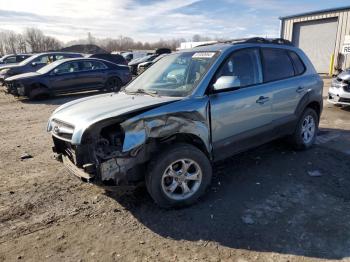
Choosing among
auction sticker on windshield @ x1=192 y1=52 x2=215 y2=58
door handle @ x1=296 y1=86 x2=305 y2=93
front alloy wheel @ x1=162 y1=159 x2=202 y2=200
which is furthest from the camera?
door handle @ x1=296 y1=86 x2=305 y2=93

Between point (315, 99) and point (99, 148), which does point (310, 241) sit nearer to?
point (99, 148)

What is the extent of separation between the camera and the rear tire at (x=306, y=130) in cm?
552

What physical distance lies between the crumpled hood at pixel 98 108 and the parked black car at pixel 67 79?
8916 millimetres

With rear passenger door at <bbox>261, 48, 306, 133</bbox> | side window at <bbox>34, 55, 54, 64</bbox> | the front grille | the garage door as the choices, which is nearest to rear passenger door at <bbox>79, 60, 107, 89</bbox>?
the front grille

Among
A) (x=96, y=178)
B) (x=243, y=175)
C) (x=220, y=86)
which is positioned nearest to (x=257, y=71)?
(x=220, y=86)

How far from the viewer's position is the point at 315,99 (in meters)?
5.69

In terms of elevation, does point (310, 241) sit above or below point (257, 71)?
below

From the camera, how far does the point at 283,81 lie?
5.00 metres

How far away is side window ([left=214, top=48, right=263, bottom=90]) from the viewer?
4.07 meters

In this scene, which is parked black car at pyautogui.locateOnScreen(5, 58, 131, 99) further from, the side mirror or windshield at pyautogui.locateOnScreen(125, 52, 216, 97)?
the side mirror

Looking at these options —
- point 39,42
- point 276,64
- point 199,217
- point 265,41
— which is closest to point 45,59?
point 265,41

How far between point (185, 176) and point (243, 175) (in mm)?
1279

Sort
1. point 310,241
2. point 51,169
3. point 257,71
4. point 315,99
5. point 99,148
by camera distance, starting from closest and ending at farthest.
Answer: point 310,241 → point 99,148 → point 257,71 → point 51,169 → point 315,99

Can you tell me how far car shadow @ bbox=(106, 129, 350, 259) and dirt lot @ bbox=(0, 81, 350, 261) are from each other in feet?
0.04
